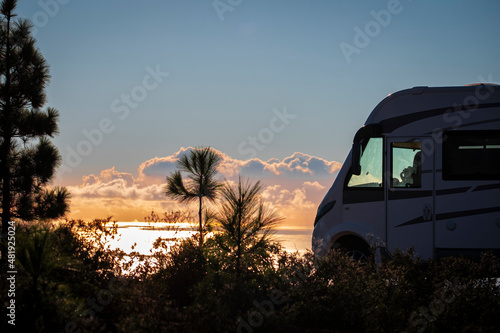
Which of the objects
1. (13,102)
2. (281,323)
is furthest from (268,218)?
(13,102)

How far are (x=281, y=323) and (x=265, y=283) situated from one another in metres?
1.08

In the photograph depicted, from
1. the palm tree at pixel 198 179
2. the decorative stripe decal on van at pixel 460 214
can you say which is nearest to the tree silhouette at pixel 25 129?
the palm tree at pixel 198 179

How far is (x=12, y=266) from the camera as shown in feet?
17.7

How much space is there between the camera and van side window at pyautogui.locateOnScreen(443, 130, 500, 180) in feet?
30.3

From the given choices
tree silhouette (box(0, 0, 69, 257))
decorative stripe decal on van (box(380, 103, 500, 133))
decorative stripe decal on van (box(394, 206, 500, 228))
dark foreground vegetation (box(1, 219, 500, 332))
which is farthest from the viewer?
tree silhouette (box(0, 0, 69, 257))

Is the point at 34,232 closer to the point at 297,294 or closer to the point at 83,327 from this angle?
the point at 83,327

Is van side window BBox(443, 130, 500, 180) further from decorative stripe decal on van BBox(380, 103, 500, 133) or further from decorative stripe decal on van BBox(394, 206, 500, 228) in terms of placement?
decorative stripe decal on van BBox(394, 206, 500, 228)

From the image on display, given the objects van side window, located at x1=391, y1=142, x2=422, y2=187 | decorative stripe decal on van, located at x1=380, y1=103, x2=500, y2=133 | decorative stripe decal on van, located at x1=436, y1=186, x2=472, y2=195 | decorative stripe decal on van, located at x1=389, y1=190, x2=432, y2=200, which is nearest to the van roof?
decorative stripe decal on van, located at x1=380, y1=103, x2=500, y2=133

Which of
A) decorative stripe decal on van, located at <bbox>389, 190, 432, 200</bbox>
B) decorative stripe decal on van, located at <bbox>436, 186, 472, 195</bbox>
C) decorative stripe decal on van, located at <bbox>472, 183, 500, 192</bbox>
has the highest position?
decorative stripe decal on van, located at <bbox>472, 183, 500, 192</bbox>

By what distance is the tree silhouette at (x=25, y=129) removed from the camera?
18812 millimetres

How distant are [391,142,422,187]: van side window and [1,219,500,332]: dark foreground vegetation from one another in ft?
6.96

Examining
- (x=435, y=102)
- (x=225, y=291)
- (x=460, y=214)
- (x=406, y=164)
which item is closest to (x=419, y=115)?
(x=435, y=102)

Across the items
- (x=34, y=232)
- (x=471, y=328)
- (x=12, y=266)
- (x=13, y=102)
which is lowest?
(x=471, y=328)

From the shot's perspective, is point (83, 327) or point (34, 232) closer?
point (83, 327)
